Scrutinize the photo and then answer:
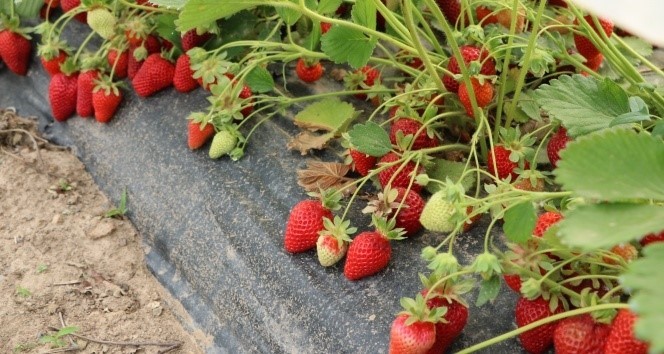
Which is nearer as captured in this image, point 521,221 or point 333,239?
point 521,221

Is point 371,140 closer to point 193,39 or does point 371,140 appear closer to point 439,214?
point 439,214

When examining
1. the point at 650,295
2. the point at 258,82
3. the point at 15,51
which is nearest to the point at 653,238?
the point at 650,295

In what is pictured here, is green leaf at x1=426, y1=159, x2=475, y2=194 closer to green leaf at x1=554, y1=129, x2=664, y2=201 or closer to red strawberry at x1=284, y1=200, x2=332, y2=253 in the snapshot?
red strawberry at x1=284, y1=200, x2=332, y2=253

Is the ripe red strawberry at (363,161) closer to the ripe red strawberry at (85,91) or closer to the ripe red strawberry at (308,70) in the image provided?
the ripe red strawberry at (308,70)

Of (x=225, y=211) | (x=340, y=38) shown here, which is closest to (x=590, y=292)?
(x=340, y=38)

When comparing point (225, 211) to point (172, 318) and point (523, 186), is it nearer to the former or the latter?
point (172, 318)

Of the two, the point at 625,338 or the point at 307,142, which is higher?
the point at 625,338

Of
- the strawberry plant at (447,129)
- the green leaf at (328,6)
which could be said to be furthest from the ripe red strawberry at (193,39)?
the green leaf at (328,6)

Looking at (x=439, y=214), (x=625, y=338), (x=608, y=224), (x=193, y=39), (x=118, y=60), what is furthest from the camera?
(x=118, y=60)
